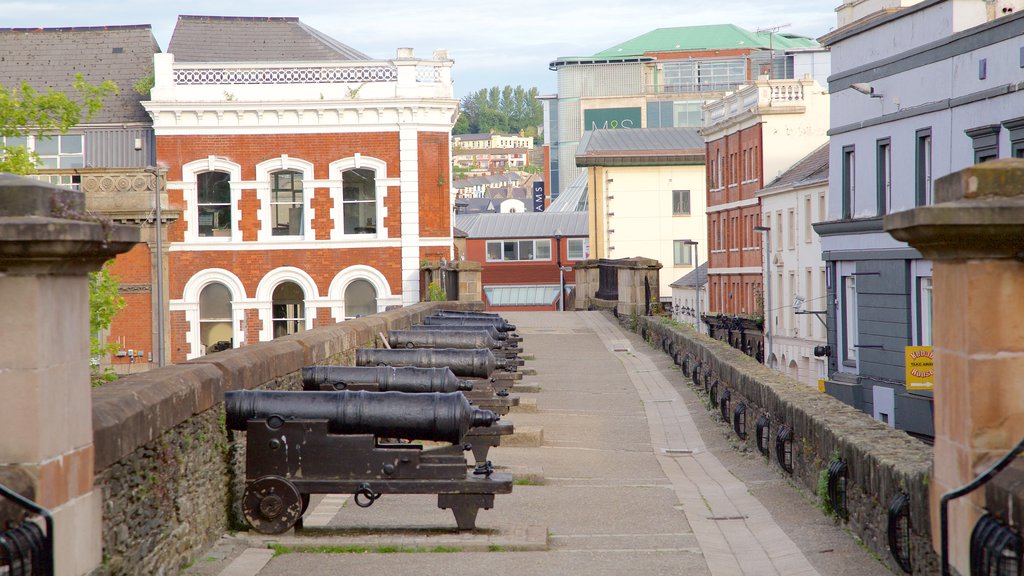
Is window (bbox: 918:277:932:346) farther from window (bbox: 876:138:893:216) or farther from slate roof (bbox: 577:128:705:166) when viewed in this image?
slate roof (bbox: 577:128:705:166)

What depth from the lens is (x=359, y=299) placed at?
39.3 m

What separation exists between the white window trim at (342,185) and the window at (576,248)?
45.3 metres

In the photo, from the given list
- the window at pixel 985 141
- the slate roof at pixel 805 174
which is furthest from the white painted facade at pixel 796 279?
the window at pixel 985 141

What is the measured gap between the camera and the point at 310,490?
8.79 metres

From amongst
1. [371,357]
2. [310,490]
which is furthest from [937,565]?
[371,357]

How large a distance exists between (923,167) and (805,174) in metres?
19.0

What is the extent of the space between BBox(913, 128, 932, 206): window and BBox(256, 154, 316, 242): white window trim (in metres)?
16.7

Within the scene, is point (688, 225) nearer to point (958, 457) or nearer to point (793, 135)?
point (793, 135)

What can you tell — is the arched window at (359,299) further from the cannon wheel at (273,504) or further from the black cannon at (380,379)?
the cannon wheel at (273,504)

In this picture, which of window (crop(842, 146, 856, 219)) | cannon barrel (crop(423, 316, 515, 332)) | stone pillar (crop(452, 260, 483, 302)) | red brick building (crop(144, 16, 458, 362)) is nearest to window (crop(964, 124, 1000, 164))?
window (crop(842, 146, 856, 219))

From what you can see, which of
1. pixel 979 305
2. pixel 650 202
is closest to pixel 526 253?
pixel 650 202

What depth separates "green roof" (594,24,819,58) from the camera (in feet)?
390

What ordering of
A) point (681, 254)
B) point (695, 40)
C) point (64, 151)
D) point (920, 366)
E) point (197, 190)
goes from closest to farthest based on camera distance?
point (920, 366)
point (197, 190)
point (64, 151)
point (681, 254)
point (695, 40)

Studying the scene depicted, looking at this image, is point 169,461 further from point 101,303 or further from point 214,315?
point 214,315
